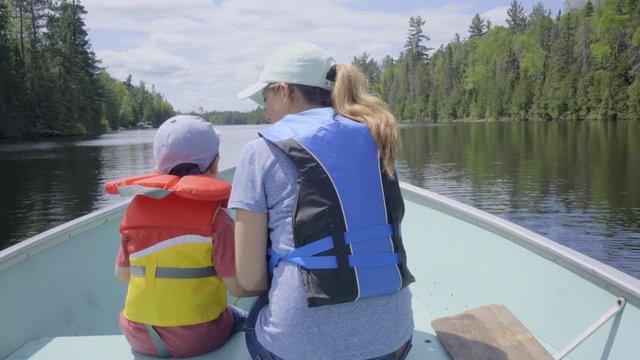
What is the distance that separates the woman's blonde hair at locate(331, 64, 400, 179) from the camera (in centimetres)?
162

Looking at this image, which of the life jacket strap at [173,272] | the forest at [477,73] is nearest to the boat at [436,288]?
the life jacket strap at [173,272]

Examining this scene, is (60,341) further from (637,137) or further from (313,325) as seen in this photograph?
(637,137)

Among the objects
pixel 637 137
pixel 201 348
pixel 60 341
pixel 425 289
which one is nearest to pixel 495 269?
pixel 425 289

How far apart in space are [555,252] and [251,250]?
53.7 inches

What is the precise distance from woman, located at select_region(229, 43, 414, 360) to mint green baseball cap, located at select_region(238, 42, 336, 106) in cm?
8

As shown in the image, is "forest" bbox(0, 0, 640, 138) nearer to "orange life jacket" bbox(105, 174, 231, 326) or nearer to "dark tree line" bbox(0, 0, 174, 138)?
"dark tree line" bbox(0, 0, 174, 138)

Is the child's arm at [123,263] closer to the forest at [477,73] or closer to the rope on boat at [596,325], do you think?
the rope on boat at [596,325]

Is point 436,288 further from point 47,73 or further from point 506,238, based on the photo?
point 47,73

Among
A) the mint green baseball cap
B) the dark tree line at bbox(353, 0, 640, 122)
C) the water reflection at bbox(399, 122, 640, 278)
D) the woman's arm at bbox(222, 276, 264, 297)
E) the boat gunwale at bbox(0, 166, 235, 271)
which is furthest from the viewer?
the dark tree line at bbox(353, 0, 640, 122)

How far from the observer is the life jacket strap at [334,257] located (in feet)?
5.16

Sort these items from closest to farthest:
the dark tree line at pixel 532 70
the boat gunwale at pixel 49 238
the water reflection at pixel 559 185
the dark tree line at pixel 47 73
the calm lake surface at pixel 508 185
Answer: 1. the boat gunwale at pixel 49 238
2. the water reflection at pixel 559 185
3. the calm lake surface at pixel 508 185
4. the dark tree line at pixel 47 73
5. the dark tree line at pixel 532 70

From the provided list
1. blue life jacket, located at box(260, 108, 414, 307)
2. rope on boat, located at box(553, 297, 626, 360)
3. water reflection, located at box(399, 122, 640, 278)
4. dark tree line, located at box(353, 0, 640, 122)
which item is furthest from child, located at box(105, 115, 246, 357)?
dark tree line, located at box(353, 0, 640, 122)

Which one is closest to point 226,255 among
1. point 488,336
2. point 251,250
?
point 251,250

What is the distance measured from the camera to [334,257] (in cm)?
158
